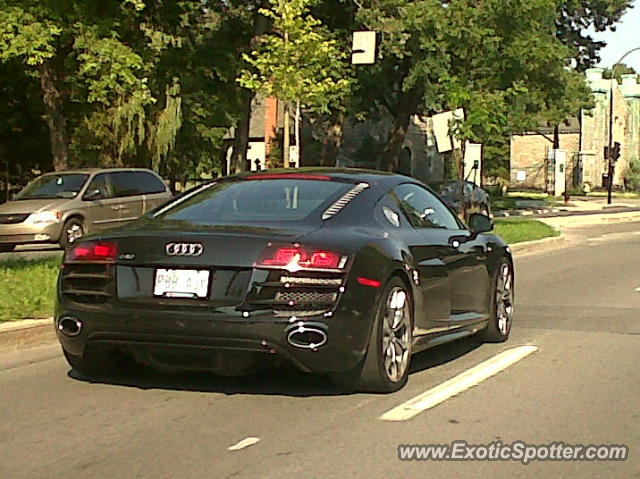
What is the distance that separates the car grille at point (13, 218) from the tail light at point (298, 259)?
47.3ft

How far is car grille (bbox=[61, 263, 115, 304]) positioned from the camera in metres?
7.05

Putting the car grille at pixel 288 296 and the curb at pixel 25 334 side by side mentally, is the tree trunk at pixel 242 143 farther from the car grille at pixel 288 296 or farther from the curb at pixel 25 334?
the car grille at pixel 288 296

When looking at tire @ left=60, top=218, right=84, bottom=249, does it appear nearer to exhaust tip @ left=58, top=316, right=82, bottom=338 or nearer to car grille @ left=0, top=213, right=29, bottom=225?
car grille @ left=0, top=213, right=29, bottom=225

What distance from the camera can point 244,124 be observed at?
3500 cm

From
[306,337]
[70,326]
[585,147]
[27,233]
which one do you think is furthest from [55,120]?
[585,147]

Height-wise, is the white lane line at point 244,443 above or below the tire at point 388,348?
below

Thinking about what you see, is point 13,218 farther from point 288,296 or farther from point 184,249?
point 288,296

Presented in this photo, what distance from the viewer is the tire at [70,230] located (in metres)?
20.4

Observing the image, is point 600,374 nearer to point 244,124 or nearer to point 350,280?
point 350,280

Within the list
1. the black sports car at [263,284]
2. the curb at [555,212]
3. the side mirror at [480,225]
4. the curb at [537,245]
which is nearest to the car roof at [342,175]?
the black sports car at [263,284]

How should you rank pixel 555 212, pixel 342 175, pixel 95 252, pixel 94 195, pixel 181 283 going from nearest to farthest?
pixel 181 283, pixel 95 252, pixel 342 175, pixel 94 195, pixel 555 212

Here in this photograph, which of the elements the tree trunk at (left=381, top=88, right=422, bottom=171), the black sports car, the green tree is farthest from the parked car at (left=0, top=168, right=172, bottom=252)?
the tree trunk at (left=381, top=88, right=422, bottom=171)

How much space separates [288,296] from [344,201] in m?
1.10

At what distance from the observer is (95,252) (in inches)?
281
